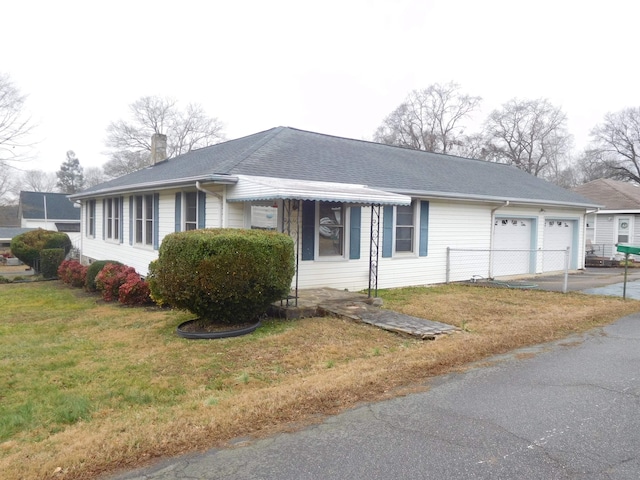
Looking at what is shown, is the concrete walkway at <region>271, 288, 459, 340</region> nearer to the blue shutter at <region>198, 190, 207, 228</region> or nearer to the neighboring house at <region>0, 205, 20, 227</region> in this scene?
the blue shutter at <region>198, 190, 207, 228</region>

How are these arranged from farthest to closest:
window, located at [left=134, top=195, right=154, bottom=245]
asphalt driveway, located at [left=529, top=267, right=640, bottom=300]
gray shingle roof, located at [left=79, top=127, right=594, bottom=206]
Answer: window, located at [left=134, top=195, right=154, bottom=245] → asphalt driveway, located at [left=529, top=267, right=640, bottom=300] → gray shingle roof, located at [left=79, top=127, right=594, bottom=206]

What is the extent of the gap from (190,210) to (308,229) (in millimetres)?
3010

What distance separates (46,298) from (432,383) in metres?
11.4

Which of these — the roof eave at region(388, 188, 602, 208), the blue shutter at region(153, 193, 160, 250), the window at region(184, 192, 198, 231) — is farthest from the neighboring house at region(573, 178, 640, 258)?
the blue shutter at region(153, 193, 160, 250)

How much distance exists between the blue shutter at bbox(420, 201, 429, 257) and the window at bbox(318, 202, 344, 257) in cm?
262

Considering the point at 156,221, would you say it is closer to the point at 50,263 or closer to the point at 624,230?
the point at 50,263

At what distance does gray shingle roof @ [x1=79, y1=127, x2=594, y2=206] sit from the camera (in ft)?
34.1

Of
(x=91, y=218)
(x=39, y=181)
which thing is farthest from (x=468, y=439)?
(x=39, y=181)

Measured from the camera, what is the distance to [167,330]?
24.4 ft

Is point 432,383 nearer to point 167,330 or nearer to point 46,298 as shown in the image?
point 167,330

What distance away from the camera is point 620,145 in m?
42.5

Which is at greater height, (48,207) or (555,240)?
(48,207)

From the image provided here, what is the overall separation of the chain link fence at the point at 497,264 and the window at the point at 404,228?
4.67 ft

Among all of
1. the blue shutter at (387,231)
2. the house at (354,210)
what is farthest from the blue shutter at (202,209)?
the blue shutter at (387,231)
